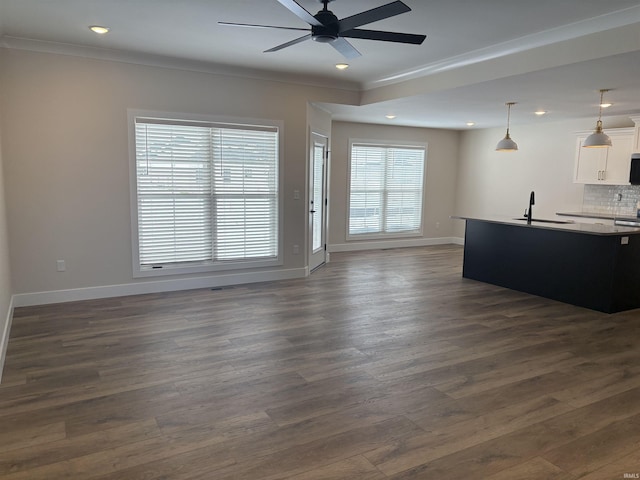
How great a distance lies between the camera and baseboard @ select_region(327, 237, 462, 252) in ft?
29.8

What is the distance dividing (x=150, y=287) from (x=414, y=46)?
4.16 meters

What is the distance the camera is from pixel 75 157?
5.10m

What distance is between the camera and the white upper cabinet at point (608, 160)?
A: 700 centimetres

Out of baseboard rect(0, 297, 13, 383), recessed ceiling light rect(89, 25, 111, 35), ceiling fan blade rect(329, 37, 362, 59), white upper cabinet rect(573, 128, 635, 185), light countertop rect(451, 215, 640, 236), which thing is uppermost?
recessed ceiling light rect(89, 25, 111, 35)

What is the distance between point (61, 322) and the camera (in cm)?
450

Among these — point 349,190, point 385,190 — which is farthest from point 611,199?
point 349,190

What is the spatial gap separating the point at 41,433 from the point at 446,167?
9.19 meters

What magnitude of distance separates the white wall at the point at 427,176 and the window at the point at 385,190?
6.5 inches

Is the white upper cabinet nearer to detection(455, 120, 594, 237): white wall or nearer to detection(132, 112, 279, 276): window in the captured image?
detection(455, 120, 594, 237): white wall

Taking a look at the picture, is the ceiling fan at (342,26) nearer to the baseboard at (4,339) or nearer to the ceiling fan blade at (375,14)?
the ceiling fan blade at (375,14)

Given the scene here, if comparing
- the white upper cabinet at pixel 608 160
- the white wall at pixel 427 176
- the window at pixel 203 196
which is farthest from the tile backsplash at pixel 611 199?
the window at pixel 203 196

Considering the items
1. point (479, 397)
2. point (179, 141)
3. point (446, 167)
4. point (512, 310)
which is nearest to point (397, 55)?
point (179, 141)

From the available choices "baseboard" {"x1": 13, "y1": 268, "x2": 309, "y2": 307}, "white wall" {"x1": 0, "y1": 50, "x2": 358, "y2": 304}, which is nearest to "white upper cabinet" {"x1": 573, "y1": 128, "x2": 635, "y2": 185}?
"baseboard" {"x1": 13, "y1": 268, "x2": 309, "y2": 307}

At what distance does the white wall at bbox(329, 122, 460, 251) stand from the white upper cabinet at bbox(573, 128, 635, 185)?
2.87 meters
